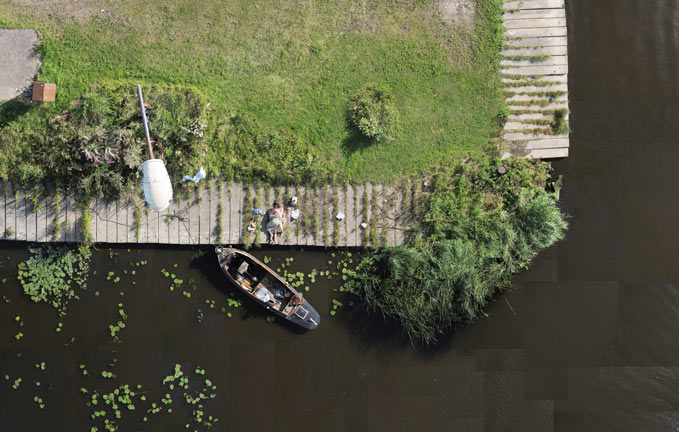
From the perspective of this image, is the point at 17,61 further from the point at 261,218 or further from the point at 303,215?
the point at 303,215

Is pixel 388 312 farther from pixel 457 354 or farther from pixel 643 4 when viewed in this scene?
pixel 643 4

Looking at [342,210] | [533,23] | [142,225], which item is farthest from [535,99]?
[142,225]

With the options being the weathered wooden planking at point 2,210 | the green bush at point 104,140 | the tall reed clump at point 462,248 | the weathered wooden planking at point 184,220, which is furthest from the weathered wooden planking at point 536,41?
the weathered wooden planking at point 2,210

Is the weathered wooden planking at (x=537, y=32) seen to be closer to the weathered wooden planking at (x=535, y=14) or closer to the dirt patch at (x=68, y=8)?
the weathered wooden planking at (x=535, y=14)

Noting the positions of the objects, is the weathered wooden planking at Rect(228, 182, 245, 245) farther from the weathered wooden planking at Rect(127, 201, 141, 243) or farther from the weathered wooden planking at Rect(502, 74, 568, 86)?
the weathered wooden planking at Rect(502, 74, 568, 86)

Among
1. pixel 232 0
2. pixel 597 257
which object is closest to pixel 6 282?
pixel 232 0
